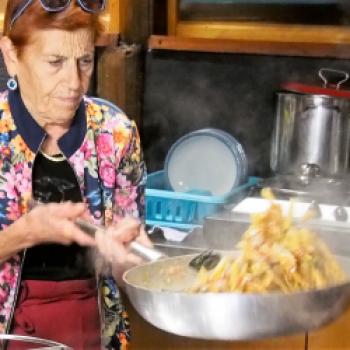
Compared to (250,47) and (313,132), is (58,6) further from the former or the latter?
(313,132)

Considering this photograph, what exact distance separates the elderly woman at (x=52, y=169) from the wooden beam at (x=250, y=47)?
20 cm

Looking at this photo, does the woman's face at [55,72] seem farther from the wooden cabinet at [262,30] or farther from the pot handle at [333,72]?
the pot handle at [333,72]

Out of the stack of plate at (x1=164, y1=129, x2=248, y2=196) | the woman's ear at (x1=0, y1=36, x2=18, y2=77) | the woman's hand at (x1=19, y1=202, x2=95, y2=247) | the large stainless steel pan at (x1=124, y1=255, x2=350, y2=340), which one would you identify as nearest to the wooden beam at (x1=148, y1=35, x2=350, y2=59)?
the stack of plate at (x1=164, y1=129, x2=248, y2=196)

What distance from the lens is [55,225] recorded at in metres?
1.12

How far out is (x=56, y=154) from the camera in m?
1.20

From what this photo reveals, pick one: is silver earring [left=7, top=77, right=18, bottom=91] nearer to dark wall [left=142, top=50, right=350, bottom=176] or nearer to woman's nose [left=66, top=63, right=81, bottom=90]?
woman's nose [left=66, top=63, right=81, bottom=90]

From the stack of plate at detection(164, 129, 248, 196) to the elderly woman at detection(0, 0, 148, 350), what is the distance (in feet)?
0.60

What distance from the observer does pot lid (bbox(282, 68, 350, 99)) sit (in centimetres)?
135

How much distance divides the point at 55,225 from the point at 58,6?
317 millimetres

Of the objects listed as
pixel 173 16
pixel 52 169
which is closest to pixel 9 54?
pixel 52 169

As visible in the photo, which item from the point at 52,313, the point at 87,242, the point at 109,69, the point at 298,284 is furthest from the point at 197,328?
the point at 109,69

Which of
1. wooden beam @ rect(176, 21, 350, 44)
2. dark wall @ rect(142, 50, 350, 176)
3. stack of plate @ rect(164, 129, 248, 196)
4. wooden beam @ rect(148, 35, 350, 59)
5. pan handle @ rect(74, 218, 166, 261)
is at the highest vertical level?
wooden beam @ rect(176, 21, 350, 44)

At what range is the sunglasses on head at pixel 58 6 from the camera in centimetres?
113

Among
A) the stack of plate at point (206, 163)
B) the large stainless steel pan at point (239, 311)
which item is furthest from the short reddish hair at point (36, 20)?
the large stainless steel pan at point (239, 311)
